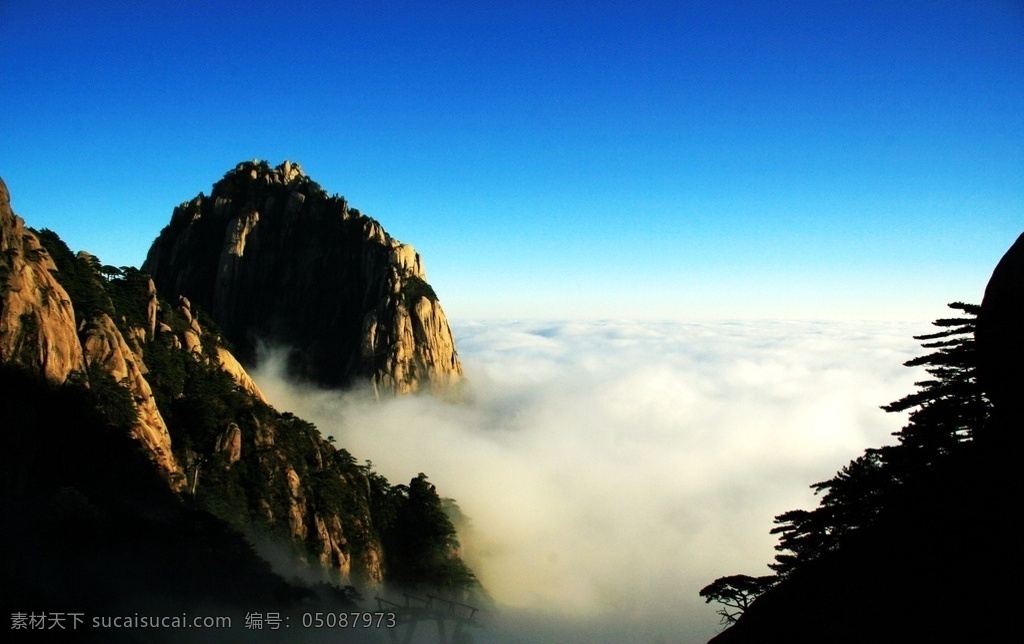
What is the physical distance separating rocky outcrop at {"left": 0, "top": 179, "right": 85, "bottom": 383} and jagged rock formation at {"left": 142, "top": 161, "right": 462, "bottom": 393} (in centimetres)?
8461

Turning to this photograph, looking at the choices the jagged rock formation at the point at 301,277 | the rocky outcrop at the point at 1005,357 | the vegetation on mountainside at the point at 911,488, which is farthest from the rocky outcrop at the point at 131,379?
the jagged rock formation at the point at 301,277

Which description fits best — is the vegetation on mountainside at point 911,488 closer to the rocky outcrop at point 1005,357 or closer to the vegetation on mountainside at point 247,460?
the rocky outcrop at point 1005,357

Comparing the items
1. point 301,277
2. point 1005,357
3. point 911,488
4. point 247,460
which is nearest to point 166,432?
point 247,460

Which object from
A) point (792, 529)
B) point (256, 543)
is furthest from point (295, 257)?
point (792, 529)

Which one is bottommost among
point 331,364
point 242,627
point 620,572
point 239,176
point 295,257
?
point 620,572

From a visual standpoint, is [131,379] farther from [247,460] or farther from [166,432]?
[247,460]

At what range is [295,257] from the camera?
128m

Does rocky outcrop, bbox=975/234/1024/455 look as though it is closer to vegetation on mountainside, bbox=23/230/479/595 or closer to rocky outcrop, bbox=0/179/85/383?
rocky outcrop, bbox=0/179/85/383

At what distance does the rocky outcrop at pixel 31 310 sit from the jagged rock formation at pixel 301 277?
84.6 metres

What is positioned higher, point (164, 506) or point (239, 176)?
point (239, 176)

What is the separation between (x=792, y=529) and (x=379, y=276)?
375 ft

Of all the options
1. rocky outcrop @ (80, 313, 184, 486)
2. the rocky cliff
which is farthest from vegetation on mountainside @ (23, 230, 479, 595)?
rocky outcrop @ (80, 313, 184, 486)

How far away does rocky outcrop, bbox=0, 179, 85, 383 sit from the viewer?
28.4m

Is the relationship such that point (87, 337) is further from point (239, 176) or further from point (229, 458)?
point (239, 176)
